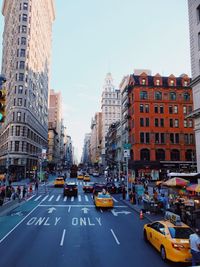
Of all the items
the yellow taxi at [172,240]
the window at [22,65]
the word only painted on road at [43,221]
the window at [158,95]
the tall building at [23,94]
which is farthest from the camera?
Result: the window at [22,65]

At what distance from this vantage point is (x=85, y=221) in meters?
18.8

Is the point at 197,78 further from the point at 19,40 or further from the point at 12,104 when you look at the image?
the point at 19,40

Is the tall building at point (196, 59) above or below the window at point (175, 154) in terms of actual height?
above

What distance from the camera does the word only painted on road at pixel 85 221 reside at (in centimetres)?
1780

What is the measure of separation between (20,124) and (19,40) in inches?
1041

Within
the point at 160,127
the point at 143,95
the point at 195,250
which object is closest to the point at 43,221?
the point at 195,250

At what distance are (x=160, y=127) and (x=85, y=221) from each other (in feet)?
161

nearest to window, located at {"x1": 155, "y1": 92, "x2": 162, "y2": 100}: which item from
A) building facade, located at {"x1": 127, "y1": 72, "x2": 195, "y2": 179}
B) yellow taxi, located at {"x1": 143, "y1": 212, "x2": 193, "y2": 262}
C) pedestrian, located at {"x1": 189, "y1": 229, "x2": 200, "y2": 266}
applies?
building facade, located at {"x1": 127, "y1": 72, "x2": 195, "y2": 179}

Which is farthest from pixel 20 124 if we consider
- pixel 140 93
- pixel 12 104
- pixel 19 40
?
pixel 140 93

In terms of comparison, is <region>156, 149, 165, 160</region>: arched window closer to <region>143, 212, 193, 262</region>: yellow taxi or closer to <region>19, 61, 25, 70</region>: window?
<region>19, 61, 25, 70</region>: window

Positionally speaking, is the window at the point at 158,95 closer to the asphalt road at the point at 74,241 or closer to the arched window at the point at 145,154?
the arched window at the point at 145,154

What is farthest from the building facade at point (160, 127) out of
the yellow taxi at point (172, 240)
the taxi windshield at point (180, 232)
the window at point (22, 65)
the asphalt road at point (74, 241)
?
the taxi windshield at point (180, 232)

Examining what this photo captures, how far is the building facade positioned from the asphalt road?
4199 centimetres

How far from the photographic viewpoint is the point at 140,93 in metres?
64.8
